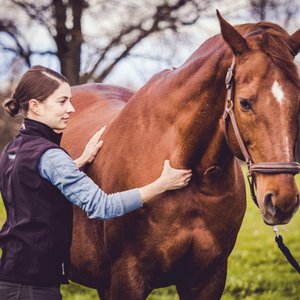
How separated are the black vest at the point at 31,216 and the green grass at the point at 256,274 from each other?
3008mm

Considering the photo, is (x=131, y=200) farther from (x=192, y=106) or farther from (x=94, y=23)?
(x=94, y=23)

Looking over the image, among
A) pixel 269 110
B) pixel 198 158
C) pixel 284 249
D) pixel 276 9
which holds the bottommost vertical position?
pixel 284 249

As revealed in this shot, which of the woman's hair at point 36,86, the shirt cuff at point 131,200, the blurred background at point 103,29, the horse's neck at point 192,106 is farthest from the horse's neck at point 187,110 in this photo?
the blurred background at point 103,29

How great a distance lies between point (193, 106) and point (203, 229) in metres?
0.63

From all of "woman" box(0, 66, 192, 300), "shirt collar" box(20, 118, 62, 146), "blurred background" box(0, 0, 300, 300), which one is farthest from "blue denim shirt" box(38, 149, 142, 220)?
"blurred background" box(0, 0, 300, 300)

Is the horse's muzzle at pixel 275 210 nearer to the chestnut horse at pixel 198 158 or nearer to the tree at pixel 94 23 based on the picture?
the chestnut horse at pixel 198 158

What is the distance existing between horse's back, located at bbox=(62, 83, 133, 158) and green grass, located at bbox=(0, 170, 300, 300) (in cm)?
179

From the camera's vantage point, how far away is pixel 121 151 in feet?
11.3

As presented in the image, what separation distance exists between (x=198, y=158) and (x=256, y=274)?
3.53 metres

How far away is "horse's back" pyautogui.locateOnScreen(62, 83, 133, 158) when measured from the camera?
4.22 m

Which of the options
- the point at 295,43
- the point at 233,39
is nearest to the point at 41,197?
the point at 233,39

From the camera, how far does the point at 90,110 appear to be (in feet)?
15.8

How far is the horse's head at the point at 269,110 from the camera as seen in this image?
2639 millimetres

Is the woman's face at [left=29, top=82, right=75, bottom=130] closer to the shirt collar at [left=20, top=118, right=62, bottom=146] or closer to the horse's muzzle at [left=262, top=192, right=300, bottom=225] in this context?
the shirt collar at [left=20, top=118, right=62, bottom=146]
